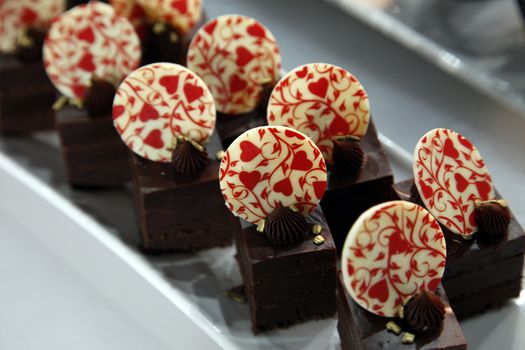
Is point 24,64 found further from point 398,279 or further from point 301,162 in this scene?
point 398,279

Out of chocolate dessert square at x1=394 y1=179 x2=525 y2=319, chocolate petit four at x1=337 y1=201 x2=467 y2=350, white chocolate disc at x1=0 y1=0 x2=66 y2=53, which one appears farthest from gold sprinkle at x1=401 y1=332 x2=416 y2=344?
white chocolate disc at x1=0 y1=0 x2=66 y2=53

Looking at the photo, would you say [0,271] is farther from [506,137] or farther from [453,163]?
[506,137]

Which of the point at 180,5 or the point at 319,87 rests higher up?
the point at 319,87

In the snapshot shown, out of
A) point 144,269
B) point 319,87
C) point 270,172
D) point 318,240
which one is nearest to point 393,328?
point 318,240

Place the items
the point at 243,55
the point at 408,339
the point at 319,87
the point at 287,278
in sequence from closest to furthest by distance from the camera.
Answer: the point at 408,339 → the point at 287,278 → the point at 319,87 → the point at 243,55

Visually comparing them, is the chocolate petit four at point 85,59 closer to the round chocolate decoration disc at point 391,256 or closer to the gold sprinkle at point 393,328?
the round chocolate decoration disc at point 391,256
